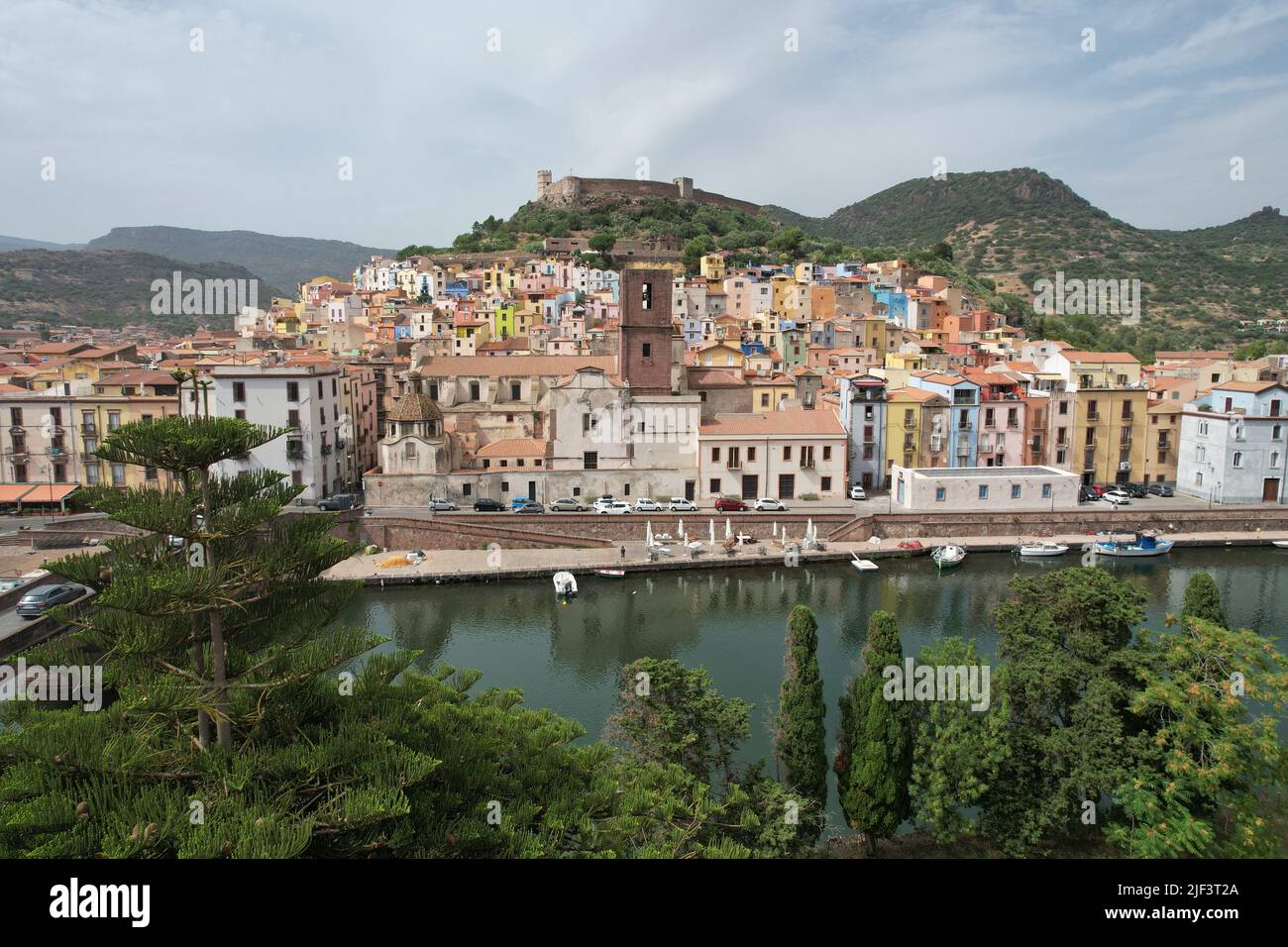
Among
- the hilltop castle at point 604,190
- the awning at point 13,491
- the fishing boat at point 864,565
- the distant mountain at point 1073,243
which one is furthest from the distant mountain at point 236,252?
the fishing boat at point 864,565

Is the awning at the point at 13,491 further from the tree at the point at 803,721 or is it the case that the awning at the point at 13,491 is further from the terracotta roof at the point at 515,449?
the tree at the point at 803,721

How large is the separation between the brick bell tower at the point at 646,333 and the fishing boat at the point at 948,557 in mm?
12297

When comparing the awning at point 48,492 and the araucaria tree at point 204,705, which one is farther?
the awning at point 48,492

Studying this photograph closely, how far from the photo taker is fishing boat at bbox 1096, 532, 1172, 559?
29531mm

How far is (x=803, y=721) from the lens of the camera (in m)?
12.3

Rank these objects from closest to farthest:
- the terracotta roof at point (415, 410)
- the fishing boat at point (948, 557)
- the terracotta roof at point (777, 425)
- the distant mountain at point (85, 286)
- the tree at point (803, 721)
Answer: the tree at point (803, 721)
the fishing boat at point (948, 557)
the terracotta roof at point (415, 410)
the terracotta roof at point (777, 425)
the distant mountain at point (85, 286)

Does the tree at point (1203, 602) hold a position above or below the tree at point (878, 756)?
above

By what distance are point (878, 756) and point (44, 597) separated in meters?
20.8

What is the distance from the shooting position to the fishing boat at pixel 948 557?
2823cm

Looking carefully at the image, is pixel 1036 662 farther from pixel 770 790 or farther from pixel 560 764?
pixel 560 764

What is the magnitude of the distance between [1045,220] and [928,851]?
353 ft

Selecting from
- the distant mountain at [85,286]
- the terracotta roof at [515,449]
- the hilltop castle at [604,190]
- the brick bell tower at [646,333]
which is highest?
the hilltop castle at [604,190]
